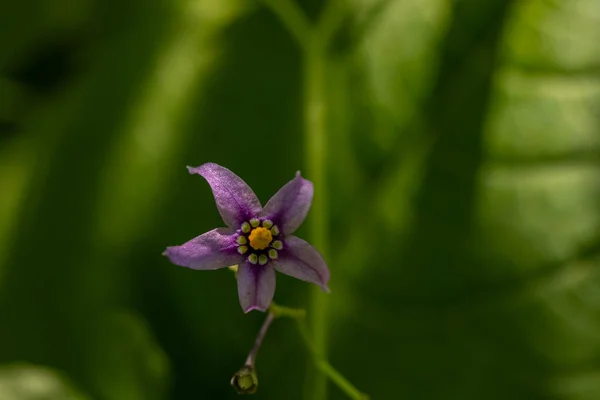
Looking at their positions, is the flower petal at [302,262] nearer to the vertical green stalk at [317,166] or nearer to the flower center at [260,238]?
the flower center at [260,238]

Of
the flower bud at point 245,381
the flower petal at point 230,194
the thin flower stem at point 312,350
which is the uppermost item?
the flower petal at point 230,194

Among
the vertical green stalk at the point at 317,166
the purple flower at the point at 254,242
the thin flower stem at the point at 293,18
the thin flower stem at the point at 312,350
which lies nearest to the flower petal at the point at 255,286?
the purple flower at the point at 254,242

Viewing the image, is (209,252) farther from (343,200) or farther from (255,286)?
(343,200)

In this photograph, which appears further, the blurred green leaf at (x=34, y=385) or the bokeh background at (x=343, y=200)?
the blurred green leaf at (x=34, y=385)

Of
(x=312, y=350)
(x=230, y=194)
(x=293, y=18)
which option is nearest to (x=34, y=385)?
(x=312, y=350)

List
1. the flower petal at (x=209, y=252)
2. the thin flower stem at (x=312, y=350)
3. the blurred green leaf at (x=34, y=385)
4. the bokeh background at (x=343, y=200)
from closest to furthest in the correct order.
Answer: the flower petal at (x=209, y=252), the thin flower stem at (x=312, y=350), the bokeh background at (x=343, y=200), the blurred green leaf at (x=34, y=385)

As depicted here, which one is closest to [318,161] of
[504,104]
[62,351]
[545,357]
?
[504,104]

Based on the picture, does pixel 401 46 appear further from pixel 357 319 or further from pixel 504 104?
pixel 357 319
